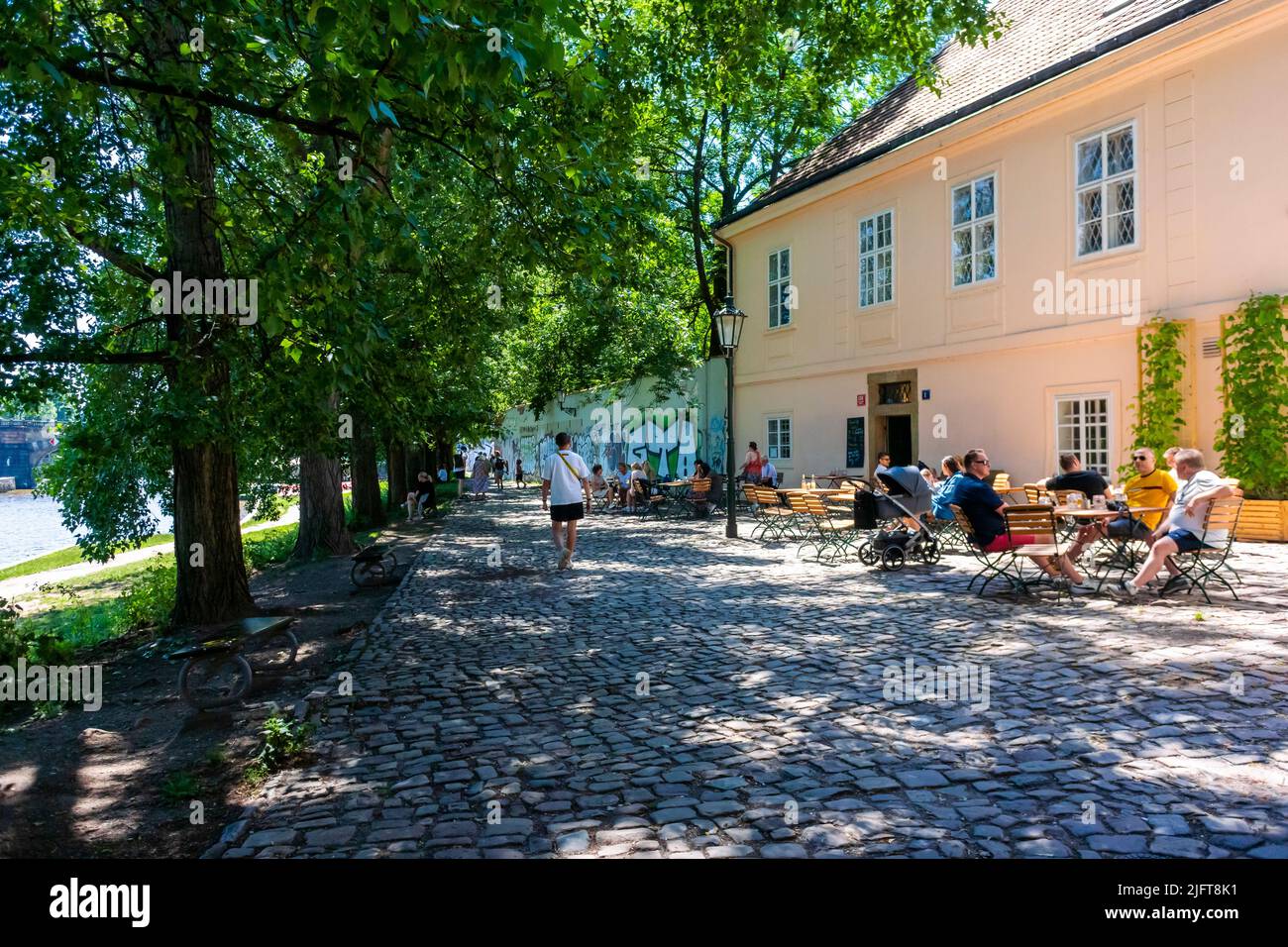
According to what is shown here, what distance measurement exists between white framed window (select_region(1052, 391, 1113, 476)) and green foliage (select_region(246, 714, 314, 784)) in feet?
44.9

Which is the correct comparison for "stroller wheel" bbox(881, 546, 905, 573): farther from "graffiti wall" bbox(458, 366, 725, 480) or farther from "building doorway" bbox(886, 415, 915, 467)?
"graffiti wall" bbox(458, 366, 725, 480)

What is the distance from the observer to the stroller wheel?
1170 centimetres

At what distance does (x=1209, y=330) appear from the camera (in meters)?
13.4

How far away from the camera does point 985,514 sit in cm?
917

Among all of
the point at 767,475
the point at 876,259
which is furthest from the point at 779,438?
the point at 876,259

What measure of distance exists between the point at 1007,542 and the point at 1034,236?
9.43m

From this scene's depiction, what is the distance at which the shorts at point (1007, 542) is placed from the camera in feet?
29.4

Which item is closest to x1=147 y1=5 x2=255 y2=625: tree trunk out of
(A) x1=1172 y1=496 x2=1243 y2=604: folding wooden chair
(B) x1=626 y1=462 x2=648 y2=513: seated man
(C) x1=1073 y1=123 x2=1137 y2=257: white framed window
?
(A) x1=1172 y1=496 x2=1243 y2=604: folding wooden chair

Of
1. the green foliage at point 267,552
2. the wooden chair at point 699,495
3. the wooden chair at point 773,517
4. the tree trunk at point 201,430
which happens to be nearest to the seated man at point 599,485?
the wooden chair at point 699,495

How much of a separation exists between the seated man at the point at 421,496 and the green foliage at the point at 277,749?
2094 cm

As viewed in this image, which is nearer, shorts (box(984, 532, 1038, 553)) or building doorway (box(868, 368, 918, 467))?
shorts (box(984, 532, 1038, 553))

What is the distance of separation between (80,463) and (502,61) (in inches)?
280

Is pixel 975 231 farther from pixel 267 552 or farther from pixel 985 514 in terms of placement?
pixel 267 552

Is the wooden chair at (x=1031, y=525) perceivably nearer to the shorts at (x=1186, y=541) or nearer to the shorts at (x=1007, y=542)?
the shorts at (x=1007, y=542)
